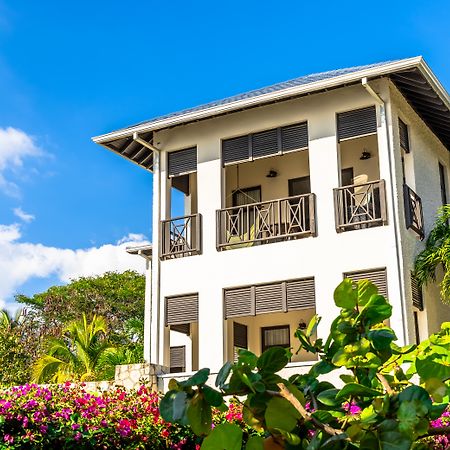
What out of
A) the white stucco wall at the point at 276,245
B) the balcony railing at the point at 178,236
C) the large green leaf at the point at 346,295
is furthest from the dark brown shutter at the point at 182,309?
the large green leaf at the point at 346,295

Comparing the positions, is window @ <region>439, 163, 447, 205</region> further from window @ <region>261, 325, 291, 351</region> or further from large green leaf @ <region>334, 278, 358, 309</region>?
large green leaf @ <region>334, 278, 358, 309</region>

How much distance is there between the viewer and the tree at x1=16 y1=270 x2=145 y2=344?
36219 millimetres

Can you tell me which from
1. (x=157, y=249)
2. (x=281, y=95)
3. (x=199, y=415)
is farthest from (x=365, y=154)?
(x=199, y=415)

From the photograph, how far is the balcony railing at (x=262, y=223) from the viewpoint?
46.0 ft

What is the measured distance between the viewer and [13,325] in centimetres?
2942

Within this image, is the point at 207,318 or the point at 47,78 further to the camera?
the point at 47,78

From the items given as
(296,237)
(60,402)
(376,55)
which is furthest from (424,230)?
(60,402)

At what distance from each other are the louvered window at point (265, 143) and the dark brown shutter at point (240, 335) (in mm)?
3666

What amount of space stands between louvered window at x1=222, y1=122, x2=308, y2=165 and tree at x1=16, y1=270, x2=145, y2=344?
21306 mm

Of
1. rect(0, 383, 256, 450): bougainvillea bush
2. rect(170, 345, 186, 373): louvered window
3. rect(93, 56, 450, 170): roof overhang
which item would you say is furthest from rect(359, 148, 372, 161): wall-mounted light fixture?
rect(0, 383, 256, 450): bougainvillea bush

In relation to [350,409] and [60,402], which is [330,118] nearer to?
[60,402]

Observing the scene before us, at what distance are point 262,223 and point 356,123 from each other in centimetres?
246

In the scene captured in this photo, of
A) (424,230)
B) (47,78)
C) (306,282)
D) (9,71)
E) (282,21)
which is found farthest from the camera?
(47,78)

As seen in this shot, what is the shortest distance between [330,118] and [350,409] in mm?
12747
